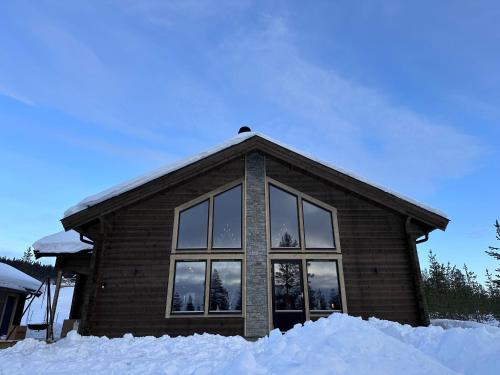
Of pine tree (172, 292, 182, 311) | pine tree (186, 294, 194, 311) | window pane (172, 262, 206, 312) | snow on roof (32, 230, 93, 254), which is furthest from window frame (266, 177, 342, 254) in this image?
snow on roof (32, 230, 93, 254)

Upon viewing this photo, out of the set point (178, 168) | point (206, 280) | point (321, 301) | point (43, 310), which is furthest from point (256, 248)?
point (43, 310)

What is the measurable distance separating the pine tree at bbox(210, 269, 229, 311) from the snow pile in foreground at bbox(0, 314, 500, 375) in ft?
5.13

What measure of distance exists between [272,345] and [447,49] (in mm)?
21405

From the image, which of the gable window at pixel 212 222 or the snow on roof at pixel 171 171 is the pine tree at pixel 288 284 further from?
the snow on roof at pixel 171 171

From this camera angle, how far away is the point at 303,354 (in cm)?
443

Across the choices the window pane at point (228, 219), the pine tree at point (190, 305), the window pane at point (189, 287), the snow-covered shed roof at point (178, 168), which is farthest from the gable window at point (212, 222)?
the pine tree at point (190, 305)

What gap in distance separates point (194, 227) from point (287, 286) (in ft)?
10.9

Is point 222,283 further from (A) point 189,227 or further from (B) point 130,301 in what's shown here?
(B) point 130,301

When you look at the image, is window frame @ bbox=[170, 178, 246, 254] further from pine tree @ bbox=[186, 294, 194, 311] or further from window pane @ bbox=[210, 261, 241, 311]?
→ pine tree @ bbox=[186, 294, 194, 311]

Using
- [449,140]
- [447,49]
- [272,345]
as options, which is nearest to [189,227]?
[272,345]

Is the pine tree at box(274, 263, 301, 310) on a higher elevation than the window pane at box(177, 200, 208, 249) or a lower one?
lower

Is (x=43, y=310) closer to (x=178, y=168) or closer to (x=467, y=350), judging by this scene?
(x=178, y=168)

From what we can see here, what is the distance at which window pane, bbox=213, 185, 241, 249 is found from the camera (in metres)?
10.0

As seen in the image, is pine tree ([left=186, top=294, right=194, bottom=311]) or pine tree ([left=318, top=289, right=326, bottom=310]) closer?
pine tree ([left=186, top=294, right=194, bottom=311])
